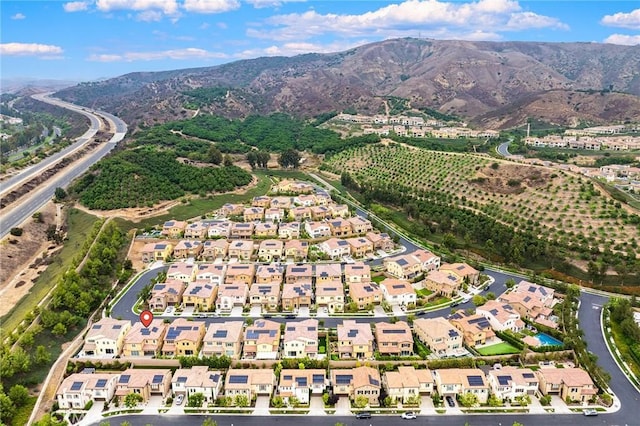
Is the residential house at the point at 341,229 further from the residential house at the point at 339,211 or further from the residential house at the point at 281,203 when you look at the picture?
the residential house at the point at 281,203

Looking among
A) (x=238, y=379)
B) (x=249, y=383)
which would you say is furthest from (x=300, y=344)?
(x=238, y=379)

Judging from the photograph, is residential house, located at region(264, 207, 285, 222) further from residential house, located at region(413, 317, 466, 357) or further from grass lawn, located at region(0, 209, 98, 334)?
residential house, located at region(413, 317, 466, 357)

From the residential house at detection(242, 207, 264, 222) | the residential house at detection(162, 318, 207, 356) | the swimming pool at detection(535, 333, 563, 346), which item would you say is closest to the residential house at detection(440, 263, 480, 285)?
the swimming pool at detection(535, 333, 563, 346)

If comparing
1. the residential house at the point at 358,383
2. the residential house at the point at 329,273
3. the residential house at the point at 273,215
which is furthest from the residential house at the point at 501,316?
the residential house at the point at 273,215

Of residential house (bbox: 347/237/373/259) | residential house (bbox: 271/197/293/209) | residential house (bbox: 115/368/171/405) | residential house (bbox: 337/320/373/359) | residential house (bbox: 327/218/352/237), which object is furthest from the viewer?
residential house (bbox: 271/197/293/209)

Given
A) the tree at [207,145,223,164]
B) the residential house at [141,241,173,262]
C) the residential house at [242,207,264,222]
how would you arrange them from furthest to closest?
the tree at [207,145,223,164] → the residential house at [242,207,264,222] → the residential house at [141,241,173,262]

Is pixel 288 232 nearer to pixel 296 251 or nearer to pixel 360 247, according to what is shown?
pixel 296 251
